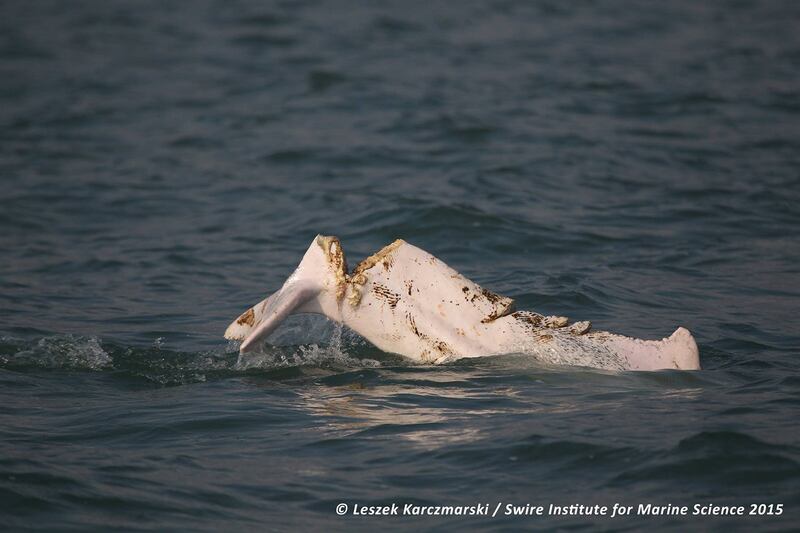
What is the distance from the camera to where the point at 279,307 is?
8.11 metres

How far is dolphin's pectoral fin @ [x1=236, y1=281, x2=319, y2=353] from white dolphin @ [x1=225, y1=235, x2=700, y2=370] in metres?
0.01

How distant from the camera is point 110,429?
777cm

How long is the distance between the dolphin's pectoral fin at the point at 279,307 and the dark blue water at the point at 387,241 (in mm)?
463

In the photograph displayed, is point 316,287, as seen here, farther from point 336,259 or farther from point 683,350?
point 683,350

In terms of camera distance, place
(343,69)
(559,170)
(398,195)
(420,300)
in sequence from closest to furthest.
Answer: (420,300) → (398,195) → (559,170) → (343,69)

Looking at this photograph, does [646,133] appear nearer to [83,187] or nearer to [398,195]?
[398,195]

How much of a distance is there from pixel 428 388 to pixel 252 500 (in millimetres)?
1906

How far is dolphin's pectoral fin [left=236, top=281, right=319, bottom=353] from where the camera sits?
319 inches

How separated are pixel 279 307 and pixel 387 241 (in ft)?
17.9

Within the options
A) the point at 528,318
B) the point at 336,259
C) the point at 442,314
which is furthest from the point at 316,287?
the point at 528,318

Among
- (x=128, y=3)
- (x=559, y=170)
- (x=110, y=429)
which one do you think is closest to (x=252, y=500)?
(x=110, y=429)

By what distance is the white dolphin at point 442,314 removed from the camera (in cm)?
827

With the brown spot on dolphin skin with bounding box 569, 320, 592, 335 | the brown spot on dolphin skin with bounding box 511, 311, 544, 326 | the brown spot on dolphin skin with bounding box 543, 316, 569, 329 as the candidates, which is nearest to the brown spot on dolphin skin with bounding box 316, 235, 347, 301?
the brown spot on dolphin skin with bounding box 511, 311, 544, 326

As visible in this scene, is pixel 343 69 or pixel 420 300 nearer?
pixel 420 300
